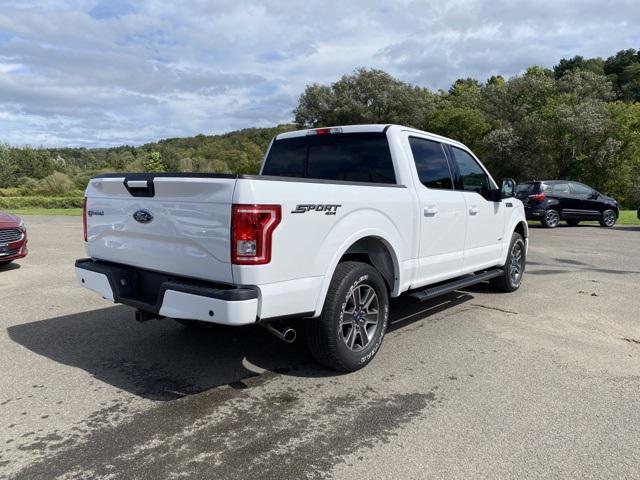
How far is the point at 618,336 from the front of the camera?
206 inches

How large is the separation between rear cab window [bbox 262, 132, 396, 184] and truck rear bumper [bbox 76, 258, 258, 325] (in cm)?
206

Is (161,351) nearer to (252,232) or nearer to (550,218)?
(252,232)

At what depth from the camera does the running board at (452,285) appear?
490cm

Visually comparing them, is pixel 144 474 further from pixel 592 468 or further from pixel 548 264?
pixel 548 264

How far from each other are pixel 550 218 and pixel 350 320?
629 inches

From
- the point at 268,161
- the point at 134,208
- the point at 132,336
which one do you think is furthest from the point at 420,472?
the point at 268,161

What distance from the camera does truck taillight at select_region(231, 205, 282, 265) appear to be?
126 inches

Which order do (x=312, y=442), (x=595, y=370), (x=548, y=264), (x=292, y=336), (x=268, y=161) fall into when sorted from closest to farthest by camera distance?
(x=312, y=442)
(x=292, y=336)
(x=595, y=370)
(x=268, y=161)
(x=548, y=264)

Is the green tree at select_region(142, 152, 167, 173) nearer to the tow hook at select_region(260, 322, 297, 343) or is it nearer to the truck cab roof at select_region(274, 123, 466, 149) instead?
the truck cab roof at select_region(274, 123, 466, 149)

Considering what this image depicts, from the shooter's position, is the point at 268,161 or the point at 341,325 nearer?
the point at 341,325

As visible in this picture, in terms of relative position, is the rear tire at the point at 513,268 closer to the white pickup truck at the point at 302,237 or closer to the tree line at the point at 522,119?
the white pickup truck at the point at 302,237

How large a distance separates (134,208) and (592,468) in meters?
3.49

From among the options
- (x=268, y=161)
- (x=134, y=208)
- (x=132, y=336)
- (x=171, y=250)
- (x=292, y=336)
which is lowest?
(x=132, y=336)

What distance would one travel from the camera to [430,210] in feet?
16.2
